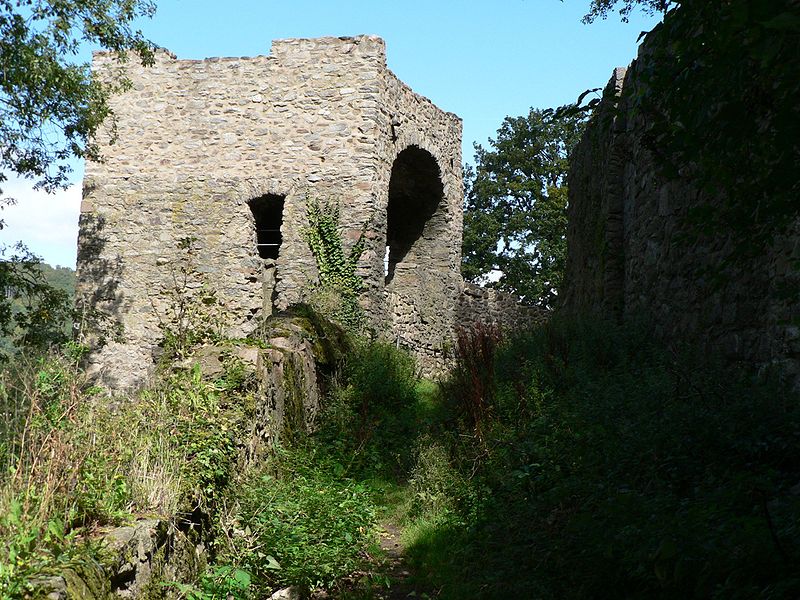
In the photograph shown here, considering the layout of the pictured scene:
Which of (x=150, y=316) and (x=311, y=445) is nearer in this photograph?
(x=311, y=445)

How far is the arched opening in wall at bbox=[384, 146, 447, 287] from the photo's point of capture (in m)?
15.5

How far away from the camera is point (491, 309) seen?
1638 centimetres

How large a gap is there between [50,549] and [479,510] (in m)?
3.08

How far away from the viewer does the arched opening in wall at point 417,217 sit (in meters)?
15.5

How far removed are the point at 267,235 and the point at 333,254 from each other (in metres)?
3.05

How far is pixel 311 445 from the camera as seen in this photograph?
7516mm

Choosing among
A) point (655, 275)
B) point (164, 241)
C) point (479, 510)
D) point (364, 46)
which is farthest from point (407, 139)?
point (479, 510)

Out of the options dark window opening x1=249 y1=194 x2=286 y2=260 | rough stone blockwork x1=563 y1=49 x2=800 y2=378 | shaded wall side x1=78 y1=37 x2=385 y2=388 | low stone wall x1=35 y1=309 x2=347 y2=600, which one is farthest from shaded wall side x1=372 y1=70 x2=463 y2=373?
low stone wall x1=35 y1=309 x2=347 y2=600

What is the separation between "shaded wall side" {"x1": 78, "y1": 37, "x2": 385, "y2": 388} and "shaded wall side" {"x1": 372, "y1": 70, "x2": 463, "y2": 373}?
127 cm

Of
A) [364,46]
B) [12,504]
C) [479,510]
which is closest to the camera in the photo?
[12,504]

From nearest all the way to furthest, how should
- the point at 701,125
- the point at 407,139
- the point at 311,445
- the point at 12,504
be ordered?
1. the point at 701,125
2. the point at 12,504
3. the point at 311,445
4. the point at 407,139

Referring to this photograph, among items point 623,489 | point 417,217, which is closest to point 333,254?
point 417,217

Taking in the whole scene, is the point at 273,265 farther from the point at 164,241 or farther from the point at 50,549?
the point at 50,549

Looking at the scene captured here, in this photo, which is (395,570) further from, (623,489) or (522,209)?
(522,209)
